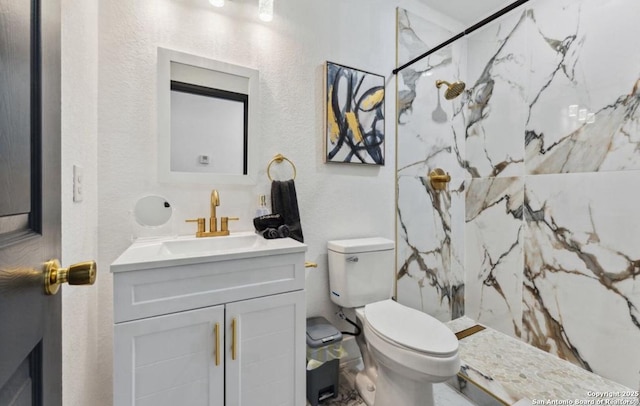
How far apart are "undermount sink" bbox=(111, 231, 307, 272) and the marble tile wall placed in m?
1.09

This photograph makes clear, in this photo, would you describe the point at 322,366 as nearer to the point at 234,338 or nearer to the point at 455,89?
the point at 234,338

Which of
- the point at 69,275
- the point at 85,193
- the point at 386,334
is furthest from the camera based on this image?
the point at 386,334

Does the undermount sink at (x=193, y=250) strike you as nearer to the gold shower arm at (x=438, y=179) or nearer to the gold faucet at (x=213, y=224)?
the gold faucet at (x=213, y=224)

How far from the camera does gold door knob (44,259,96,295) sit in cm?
43

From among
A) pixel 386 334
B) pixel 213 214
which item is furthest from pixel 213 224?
pixel 386 334

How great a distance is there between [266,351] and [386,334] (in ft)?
1.73

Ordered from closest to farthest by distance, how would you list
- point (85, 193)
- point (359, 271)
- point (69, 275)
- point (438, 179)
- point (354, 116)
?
point (69, 275) < point (85, 193) < point (359, 271) < point (354, 116) < point (438, 179)

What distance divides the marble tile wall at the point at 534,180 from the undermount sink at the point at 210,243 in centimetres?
111

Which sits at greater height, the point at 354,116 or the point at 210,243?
the point at 354,116

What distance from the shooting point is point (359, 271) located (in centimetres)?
157

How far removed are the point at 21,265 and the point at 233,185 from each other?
3.55ft

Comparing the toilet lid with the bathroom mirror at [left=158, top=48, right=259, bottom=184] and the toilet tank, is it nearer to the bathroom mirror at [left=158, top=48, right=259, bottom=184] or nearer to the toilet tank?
the toilet tank

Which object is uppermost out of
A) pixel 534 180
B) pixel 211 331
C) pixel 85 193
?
pixel 534 180

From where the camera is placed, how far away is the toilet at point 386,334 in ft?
3.57
